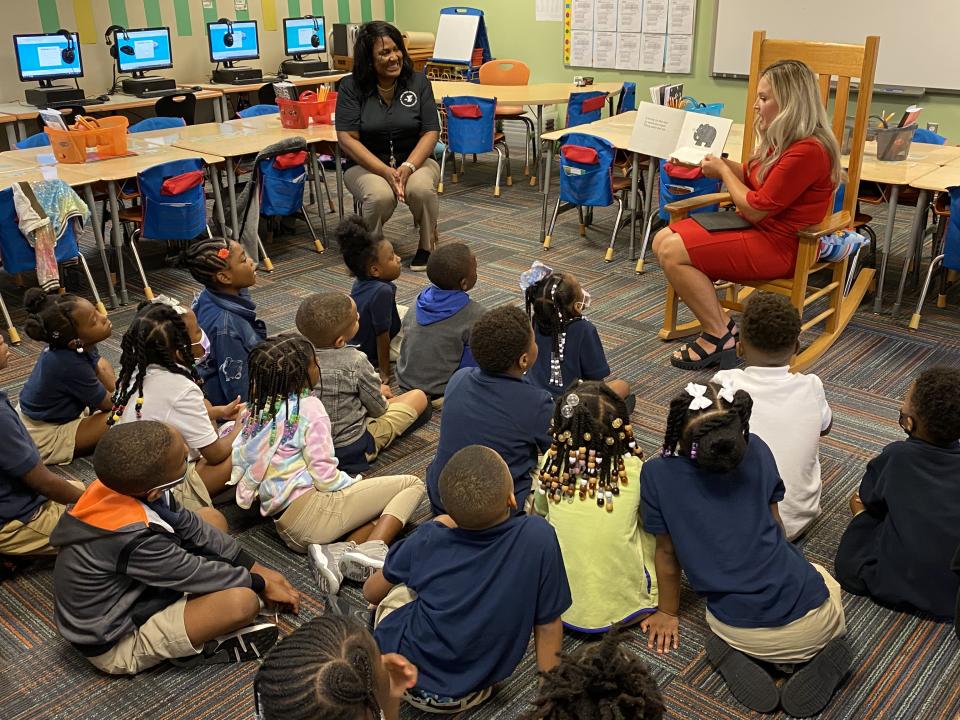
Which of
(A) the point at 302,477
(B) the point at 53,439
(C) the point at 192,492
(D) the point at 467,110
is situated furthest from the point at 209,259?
(D) the point at 467,110

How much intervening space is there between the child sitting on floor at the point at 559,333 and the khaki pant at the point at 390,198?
7.45ft

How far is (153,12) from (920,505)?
819cm

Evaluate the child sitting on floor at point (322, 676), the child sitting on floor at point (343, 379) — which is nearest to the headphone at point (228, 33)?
the child sitting on floor at point (343, 379)

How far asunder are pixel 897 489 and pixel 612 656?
53.4 inches

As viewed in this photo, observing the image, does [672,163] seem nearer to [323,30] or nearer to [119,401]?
[119,401]

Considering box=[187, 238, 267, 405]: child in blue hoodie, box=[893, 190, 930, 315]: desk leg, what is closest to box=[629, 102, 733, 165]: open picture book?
box=[893, 190, 930, 315]: desk leg

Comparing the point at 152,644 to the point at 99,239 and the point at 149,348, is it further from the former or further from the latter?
the point at 99,239

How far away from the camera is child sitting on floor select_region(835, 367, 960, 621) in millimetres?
2146

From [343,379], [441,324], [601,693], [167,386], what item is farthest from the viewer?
[441,324]

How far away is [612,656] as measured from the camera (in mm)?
1172

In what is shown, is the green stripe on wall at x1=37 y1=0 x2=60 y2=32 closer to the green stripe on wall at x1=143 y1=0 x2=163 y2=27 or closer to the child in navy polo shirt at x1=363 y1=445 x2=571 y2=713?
the green stripe on wall at x1=143 y1=0 x2=163 y2=27

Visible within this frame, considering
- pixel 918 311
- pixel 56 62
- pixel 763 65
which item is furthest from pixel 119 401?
pixel 56 62

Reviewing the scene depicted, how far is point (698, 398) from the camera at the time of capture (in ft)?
6.60

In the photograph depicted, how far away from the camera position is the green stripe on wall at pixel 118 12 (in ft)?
26.2
